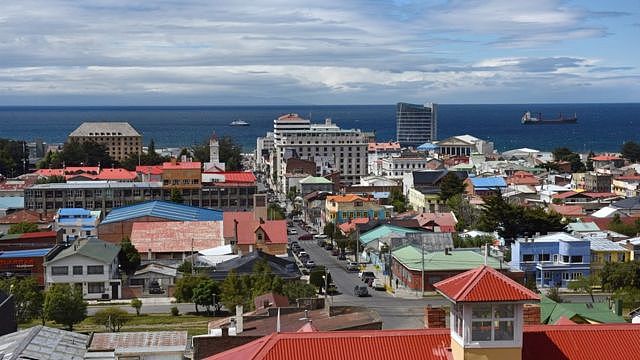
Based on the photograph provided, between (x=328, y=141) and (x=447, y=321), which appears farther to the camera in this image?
(x=328, y=141)

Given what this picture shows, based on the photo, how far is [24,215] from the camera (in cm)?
6744

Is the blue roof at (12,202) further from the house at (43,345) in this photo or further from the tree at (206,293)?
the house at (43,345)

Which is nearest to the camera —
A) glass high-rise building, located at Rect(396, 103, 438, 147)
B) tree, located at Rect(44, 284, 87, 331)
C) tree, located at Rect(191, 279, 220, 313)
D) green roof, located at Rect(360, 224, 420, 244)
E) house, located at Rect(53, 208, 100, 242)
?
tree, located at Rect(44, 284, 87, 331)

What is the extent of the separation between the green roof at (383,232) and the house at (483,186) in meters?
20.1

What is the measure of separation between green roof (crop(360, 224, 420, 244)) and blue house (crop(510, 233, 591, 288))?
11.1m

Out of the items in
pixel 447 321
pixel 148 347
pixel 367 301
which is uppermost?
pixel 447 321

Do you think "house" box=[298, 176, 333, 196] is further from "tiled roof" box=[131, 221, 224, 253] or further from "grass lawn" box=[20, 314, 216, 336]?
"grass lawn" box=[20, 314, 216, 336]

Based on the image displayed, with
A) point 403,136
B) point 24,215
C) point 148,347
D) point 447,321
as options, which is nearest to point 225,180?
point 24,215

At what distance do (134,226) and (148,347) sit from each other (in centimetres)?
3759

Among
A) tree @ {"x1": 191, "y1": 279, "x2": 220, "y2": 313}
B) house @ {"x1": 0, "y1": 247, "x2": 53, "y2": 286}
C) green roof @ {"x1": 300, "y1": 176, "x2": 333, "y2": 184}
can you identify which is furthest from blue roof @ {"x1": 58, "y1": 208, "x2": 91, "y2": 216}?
tree @ {"x1": 191, "y1": 279, "x2": 220, "y2": 313}

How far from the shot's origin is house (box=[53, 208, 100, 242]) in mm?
64250

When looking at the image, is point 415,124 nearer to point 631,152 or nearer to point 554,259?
point 631,152

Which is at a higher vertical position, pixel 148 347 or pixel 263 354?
pixel 263 354

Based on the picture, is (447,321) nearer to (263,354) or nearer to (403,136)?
(263,354)
